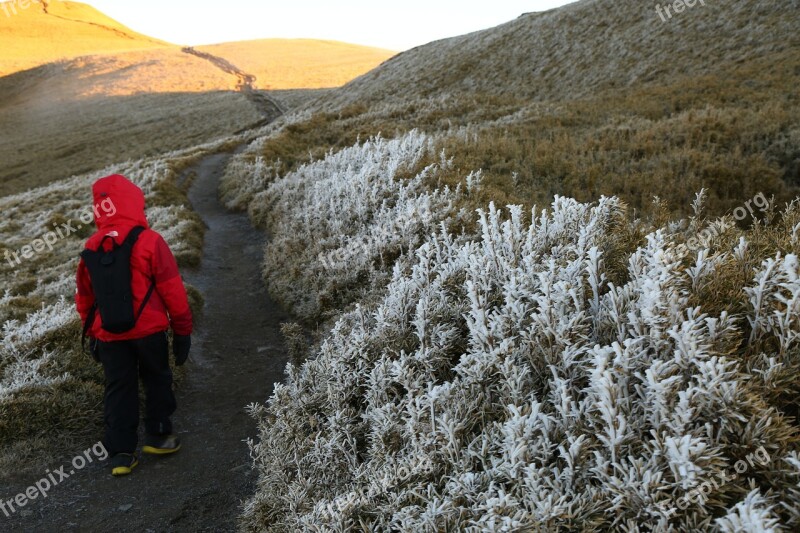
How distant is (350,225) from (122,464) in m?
5.87

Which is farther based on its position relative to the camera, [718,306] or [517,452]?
[718,306]

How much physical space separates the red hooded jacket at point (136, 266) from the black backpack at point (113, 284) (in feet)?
0.23

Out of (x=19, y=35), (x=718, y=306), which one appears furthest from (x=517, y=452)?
(x=19, y=35)

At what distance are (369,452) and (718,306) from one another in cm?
248

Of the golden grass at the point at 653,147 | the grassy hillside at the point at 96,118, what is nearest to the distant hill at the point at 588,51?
the golden grass at the point at 653,147

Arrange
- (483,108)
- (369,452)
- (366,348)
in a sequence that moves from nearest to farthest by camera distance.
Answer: (369,452), (366,348), (483,108)

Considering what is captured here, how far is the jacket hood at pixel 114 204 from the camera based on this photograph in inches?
185

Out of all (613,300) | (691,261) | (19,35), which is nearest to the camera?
(613,300)

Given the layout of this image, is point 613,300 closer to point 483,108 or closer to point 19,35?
point 483,108

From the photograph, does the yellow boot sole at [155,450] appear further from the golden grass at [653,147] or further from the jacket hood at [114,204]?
the golden grass at [653,147]

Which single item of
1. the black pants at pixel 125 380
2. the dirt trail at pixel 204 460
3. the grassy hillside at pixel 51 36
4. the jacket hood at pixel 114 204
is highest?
the grassy hillside at pixel 51 36

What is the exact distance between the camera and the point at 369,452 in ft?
11.8
